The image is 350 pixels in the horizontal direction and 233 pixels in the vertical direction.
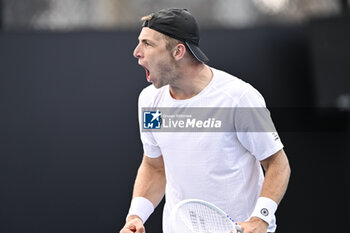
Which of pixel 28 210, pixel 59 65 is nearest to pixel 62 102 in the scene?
pixel 59 65

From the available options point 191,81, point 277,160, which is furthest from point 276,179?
point 191,81

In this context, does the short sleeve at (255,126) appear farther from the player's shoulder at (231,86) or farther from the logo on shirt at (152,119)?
the logo on shirt at (152,119)

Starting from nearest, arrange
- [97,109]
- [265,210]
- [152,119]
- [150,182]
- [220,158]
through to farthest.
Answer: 1. [265,210]
2. [220,158]
3. [152,119]
4. [150,182]
5. [97,109]

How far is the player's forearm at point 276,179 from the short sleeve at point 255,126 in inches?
1.4

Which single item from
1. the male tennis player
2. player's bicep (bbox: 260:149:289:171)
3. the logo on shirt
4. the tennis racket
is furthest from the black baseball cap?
the tennis racket

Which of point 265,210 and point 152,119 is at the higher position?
point 152,119

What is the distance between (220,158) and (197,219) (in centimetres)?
24

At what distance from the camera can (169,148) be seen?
2014 mm

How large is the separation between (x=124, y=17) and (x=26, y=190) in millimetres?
1691

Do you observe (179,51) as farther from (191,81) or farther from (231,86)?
(231,86)

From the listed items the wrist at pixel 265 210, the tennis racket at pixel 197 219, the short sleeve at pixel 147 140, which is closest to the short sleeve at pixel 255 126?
the wrist at pixel 265 210

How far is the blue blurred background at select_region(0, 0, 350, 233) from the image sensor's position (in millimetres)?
3473

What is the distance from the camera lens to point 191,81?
1995 millimetres

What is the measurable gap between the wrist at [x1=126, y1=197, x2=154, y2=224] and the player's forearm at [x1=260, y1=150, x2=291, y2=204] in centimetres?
46
